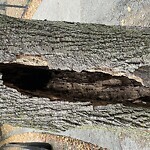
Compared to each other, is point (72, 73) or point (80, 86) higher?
point (72, 73)

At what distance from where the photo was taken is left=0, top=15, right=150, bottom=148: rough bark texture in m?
3.12

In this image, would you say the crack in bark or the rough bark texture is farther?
the crack in bark

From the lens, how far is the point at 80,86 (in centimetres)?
348

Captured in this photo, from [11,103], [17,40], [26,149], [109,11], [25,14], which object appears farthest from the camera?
[25,14]

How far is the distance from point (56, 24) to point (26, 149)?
184 inches

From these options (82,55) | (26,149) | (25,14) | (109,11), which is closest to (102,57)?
(82,55)

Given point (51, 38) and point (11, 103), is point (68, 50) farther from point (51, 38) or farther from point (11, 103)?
point (11, 103)

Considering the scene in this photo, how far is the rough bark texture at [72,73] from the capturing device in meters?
3.12

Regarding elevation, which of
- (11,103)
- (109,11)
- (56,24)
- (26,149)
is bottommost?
(26,149)

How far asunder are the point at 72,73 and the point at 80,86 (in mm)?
147

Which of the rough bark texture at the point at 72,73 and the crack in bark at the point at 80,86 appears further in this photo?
the crack in bark at the point at 80,86

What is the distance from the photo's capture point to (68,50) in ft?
10.3

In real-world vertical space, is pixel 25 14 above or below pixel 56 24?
above

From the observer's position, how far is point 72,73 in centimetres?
346
